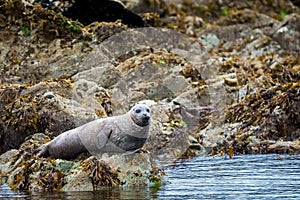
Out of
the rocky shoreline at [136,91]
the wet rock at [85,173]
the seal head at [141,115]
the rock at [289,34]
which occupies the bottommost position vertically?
the rock at [289,34]

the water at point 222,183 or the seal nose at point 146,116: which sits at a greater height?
the seal nose at point 146,116

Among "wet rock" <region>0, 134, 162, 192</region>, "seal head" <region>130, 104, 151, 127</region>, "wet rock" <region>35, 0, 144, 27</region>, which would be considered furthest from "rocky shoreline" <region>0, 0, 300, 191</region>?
"wet rock" <region>35, 0, 144, 27</region>

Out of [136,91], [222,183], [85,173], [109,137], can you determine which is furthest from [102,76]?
[222,183]

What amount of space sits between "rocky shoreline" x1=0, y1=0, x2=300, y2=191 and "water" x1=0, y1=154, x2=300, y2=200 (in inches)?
16.1

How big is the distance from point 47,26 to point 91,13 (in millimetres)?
2190

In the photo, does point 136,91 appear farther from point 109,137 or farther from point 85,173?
point 85,173

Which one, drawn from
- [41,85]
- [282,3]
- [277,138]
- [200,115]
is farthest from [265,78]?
[282,3]

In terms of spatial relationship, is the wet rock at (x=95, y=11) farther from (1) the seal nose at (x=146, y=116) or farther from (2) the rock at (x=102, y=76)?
(1) the seal nose at (x=146, y=116)

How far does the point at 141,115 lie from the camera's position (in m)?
11.6

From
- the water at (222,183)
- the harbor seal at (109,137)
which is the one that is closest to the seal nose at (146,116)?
the harbor seal at (109,137)

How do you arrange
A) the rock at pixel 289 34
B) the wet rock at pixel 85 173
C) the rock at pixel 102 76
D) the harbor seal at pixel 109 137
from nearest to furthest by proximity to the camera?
the wet rock at pixel 85 173 < the harbor seal at pixel 109 137 < the rock at pixel 102 76 < the rock at pixel 289 34

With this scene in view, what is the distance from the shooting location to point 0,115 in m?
14.8

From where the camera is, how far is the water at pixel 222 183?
10.0 m

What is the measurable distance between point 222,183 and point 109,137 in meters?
1.71
